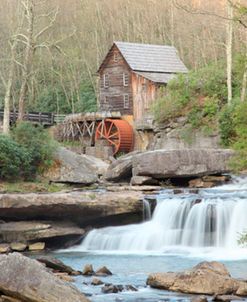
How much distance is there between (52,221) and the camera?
2228 cm

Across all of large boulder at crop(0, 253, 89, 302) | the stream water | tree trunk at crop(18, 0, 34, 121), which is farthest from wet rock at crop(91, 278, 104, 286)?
tree trunk at crop(18, 0, 34, 121)

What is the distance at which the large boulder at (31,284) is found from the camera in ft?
34.7

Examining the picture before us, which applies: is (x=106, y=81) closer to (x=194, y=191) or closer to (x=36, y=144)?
(x=36, y=144)

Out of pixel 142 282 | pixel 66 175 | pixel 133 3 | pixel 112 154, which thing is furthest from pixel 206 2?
pixel 142 282

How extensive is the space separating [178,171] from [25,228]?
739 cm

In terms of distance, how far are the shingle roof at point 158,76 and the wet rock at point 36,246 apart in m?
23.3

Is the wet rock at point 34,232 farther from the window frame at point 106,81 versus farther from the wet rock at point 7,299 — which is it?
the window frame at point 106,81

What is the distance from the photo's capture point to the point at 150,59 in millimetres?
45688

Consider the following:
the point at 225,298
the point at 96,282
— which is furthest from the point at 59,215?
the point at 225,298

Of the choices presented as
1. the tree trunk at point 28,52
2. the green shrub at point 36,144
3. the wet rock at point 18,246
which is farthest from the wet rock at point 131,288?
the tree trunk at point 28,52

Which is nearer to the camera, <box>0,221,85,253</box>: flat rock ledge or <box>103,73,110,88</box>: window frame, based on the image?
<box>0,221,85,253</box>: flat rock ledge

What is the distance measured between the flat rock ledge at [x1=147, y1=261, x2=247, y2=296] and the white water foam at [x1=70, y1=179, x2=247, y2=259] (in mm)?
5923

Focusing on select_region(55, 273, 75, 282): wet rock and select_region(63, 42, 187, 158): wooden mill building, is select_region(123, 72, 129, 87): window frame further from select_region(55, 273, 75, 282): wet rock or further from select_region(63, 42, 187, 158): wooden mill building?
select_region(55, 273, 75, 282): wet rock

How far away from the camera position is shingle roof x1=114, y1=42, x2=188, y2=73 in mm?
45219
